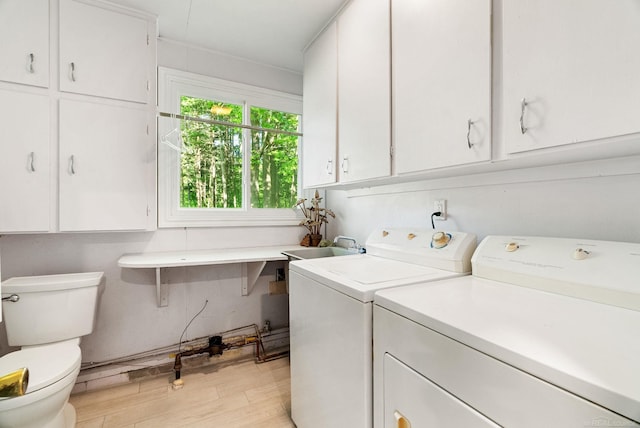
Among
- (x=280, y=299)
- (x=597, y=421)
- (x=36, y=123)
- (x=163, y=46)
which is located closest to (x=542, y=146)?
(x=597, y=421)

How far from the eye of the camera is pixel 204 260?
1.87 meters

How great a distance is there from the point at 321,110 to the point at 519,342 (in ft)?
5.87

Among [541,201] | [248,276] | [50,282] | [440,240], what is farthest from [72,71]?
[541,201]

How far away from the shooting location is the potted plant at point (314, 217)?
2.61m

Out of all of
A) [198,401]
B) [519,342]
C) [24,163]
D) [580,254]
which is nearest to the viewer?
[519,342]

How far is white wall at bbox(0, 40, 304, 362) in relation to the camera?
188 cm

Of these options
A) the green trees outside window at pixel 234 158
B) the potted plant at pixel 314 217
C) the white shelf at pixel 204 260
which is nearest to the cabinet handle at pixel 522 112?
the white shelf at pixel 204 260

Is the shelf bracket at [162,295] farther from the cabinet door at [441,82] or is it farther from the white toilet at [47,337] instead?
the cabinet door at [441,82]

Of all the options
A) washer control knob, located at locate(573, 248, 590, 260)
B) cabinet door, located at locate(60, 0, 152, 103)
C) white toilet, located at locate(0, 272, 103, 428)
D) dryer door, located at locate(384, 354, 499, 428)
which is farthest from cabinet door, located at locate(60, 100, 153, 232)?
washer control knob, located at locate(573, 248, 590, 260)

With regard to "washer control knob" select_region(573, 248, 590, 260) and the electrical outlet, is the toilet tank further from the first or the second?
"washer control knob" select_region(573, 248, 590, 260)

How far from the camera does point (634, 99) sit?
692mm

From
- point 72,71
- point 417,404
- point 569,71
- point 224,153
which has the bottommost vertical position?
point 417,404

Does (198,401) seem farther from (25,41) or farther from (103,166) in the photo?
(25,41)

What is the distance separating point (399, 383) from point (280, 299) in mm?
1885
